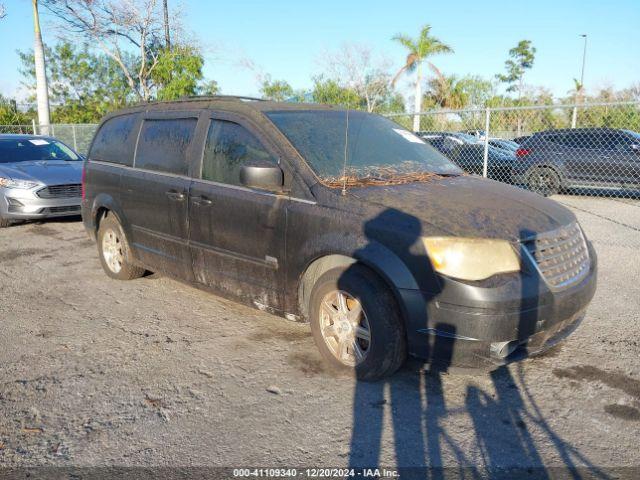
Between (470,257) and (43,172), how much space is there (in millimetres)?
7996

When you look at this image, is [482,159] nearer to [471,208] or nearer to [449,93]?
[471,208]

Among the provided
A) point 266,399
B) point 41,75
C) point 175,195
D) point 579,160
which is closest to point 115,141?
point 175,195

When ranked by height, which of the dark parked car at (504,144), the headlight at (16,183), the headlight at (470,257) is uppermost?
the dark parked car at (504,144)

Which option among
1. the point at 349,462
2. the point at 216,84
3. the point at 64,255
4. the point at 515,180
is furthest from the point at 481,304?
the point at 216,84

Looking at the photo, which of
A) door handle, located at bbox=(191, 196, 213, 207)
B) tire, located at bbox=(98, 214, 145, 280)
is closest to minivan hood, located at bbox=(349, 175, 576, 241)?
door handle, located at bbox=(191, 196, 213, 207)

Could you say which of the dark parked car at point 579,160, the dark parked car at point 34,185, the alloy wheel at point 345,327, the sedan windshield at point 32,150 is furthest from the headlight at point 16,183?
the dark parked car at point 579,160

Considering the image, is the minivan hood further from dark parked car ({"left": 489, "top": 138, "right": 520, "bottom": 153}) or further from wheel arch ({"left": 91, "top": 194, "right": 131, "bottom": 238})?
dark parked car ({"left": 489, "top": 138, "right": 520, "bottom": 153})

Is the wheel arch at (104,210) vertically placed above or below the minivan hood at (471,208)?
below

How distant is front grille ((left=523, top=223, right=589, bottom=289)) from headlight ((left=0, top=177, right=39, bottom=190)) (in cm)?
793

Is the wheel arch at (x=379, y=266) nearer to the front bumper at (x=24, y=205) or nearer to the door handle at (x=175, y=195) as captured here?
the door handle at (x=175, y=195)

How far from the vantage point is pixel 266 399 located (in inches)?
124

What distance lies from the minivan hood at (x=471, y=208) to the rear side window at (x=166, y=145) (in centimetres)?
170

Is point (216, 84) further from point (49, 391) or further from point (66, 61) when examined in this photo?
point (49, 391)

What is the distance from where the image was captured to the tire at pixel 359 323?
3.10m
